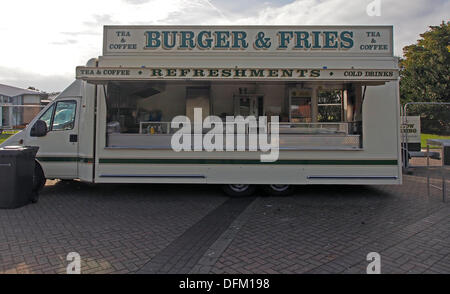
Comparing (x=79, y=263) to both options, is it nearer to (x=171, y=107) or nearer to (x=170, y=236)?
(x=170, y=236)

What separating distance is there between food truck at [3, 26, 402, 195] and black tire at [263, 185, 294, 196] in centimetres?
2

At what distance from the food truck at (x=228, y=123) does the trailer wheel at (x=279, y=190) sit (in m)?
0.02

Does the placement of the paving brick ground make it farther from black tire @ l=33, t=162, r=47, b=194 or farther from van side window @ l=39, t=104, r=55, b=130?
van side window @ l=39, t=104, r=55, b=130

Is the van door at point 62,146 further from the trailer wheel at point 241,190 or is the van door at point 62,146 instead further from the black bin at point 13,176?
the trailer wheel at point 241,190

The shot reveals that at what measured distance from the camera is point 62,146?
22.6ft

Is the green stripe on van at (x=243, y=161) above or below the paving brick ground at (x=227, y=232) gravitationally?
above

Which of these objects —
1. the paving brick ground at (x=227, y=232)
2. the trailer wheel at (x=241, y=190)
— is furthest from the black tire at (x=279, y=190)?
the trailer wheel at (x=241, y=190)

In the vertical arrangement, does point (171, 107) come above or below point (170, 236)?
above

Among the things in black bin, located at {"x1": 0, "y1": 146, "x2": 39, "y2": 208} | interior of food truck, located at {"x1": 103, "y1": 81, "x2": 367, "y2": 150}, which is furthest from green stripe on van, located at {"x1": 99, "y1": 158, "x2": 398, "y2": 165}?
black bin, located at {"x1": 0, "y1": 146, "x2": 39, "y2": 208}

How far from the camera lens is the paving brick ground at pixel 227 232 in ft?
12.1

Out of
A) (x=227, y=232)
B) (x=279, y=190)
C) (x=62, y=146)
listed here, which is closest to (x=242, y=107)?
(x=279, y=190)

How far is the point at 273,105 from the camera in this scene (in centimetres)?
926
